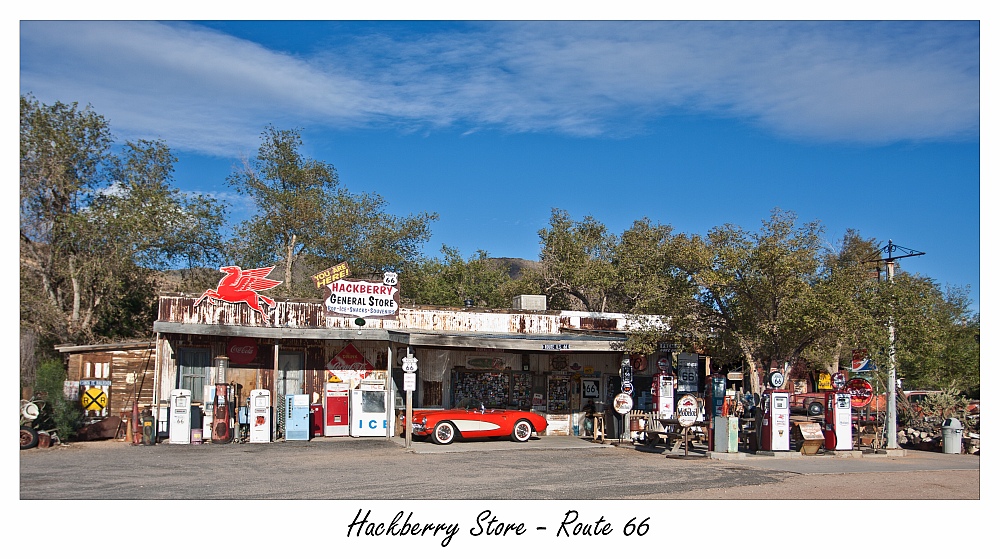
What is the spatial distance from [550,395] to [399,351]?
4.79 m

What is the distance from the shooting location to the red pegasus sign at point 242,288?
856 inches

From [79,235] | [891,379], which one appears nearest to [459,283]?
[79,235]

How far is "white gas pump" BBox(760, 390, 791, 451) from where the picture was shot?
18766 mm

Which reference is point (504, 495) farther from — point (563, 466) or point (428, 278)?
point (428, 278)

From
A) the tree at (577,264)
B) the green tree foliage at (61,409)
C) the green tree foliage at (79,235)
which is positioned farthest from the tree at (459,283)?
the green tree foliage at (61,409)

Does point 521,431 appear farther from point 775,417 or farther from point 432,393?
point 775,417

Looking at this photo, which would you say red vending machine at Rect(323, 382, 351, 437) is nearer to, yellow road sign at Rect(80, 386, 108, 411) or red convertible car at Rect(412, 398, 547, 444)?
red convertible car at Rect(412, 398, 547, 444)

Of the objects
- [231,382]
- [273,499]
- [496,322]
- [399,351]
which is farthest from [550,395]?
[273,499]

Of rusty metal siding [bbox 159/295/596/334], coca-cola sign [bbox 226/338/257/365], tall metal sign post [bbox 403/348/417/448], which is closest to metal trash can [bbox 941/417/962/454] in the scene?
rusty metal siding [bbox 159/295/596/334]

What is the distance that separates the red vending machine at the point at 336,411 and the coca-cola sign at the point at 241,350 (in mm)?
2258

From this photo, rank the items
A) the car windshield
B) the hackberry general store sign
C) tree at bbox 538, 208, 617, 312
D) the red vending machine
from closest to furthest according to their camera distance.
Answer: the red vending machine → the hackberry general store sign → the car windshield → tree at bbox 538, 208, 617, 312

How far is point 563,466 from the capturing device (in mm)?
16688

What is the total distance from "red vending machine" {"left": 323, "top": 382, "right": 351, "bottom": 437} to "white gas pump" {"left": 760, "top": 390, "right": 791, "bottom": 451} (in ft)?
36.2

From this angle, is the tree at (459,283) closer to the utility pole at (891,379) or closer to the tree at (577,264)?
the tree at (577,264)
